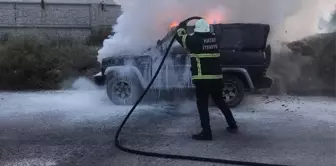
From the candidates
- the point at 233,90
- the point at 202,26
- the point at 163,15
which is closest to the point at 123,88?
the point at 163,15

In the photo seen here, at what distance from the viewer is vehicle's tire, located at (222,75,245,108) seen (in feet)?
31.0

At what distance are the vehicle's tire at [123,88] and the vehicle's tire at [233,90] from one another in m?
1.82

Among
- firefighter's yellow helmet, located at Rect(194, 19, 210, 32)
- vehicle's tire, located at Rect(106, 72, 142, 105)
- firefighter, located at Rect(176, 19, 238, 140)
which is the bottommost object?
vehicle's tire, located at Rect(106, 72, 142, 105)

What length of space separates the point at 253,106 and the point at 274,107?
46cm

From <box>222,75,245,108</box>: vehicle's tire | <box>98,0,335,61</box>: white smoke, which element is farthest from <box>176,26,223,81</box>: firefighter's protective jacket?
<box>98,0,335,61</box>: white smoke

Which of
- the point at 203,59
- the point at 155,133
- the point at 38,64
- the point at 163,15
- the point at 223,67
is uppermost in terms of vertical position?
the point at 163,15

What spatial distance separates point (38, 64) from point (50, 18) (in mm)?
5868

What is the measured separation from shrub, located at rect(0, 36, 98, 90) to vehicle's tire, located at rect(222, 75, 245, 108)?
240 inches

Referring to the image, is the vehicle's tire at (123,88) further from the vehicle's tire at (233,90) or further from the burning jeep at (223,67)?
the vehicle's tire at (233,90)

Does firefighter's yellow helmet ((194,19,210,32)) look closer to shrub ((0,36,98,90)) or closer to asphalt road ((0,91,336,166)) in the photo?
asphalt road ((0,91,336,166))

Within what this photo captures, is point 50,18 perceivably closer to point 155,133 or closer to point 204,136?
point 155,133

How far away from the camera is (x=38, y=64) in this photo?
13984 millimetres

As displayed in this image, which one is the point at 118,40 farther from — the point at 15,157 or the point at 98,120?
the point at 15,157

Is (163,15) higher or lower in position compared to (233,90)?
higher
